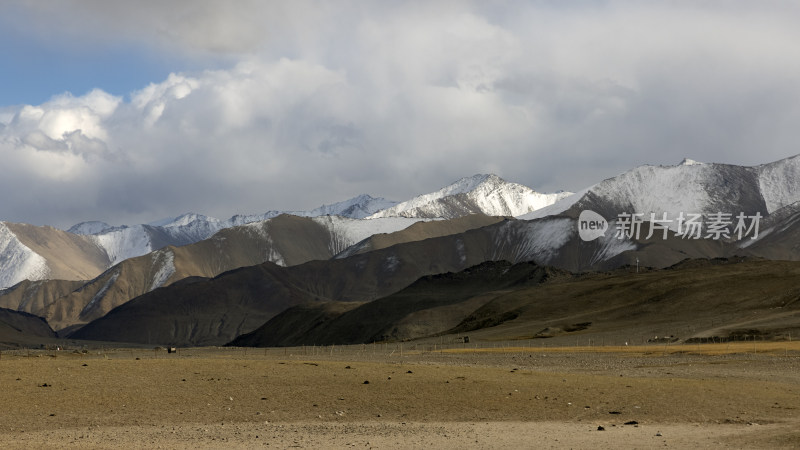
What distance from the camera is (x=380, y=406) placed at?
123 feet

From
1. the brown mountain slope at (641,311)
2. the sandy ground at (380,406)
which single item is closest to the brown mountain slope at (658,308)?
the brown mountain slope at (641,311)

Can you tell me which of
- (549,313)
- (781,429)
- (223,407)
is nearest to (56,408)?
(223,407)

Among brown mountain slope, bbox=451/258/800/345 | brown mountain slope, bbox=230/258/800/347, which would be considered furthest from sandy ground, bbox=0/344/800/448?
brown mountain slope, bbox=230/258/800/347

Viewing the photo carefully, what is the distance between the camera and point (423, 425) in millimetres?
33250

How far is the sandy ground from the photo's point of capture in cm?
2978

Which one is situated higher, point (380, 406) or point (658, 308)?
point (658, 308)

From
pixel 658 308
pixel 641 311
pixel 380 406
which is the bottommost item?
pixel 380 406

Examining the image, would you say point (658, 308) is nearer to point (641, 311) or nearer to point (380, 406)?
point (641, 311)

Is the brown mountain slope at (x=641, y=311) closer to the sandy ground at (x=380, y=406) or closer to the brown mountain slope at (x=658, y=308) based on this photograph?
the brown mountain slope at (x=658, y=308)

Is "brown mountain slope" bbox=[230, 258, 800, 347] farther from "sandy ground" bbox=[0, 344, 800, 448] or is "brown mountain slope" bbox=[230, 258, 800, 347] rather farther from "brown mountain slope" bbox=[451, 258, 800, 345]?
"sandy ground" bbox=[0, 344, 800, 448]

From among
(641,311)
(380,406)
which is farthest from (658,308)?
(380,406)

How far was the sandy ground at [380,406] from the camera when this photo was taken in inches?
1172

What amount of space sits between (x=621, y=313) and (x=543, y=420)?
329ft

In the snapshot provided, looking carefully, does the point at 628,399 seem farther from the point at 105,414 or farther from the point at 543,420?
the point at 105,414
